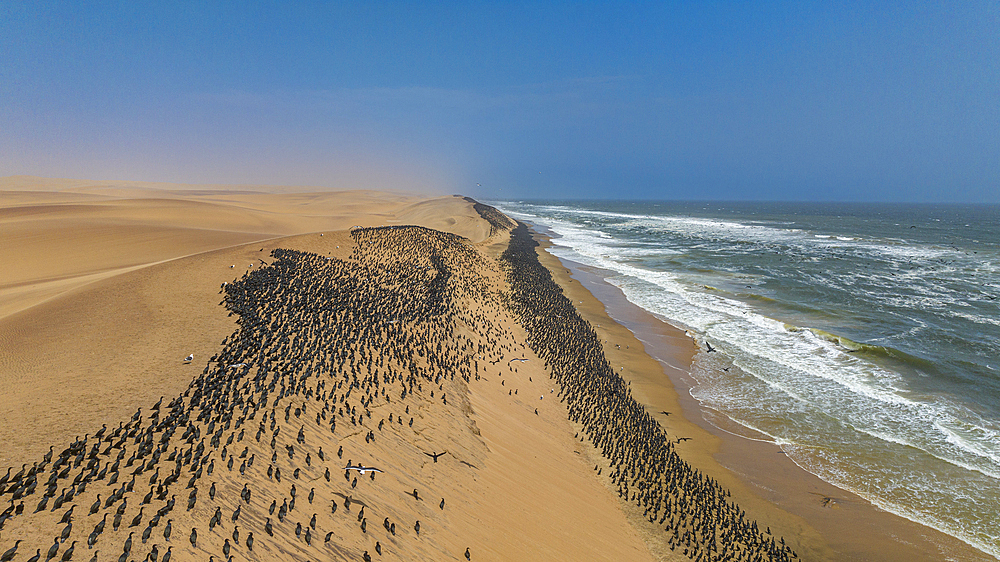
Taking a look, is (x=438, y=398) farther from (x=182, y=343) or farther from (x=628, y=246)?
(x=628, y=246)

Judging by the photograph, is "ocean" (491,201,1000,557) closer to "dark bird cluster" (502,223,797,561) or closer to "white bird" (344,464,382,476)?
"dark bird cluster" (502,223,797,561)

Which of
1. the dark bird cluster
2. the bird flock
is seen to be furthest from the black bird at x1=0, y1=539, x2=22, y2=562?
the dark bird cluster

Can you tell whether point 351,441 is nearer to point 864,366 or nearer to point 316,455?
point 316,455

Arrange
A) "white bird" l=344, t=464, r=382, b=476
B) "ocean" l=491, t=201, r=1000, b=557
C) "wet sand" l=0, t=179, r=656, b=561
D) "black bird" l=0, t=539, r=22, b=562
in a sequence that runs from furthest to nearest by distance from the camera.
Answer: "ocean" l=491, t=201, r=1000, b=557 < "white bird" l=344, t=464, r=382, b=476 < "wet sand" l=0, t=179, r=656, b=561 < "black bird" l=0, t=539, r=22, b=562

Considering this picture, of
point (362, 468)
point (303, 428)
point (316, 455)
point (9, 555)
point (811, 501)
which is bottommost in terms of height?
point (811, 501)

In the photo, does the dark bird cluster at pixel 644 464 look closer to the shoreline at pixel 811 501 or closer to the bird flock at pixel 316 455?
the bird flock at pixel 316 455

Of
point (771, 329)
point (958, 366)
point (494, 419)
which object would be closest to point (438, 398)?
point (494, 419)

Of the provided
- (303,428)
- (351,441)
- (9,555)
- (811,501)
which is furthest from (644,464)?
(9,555)
